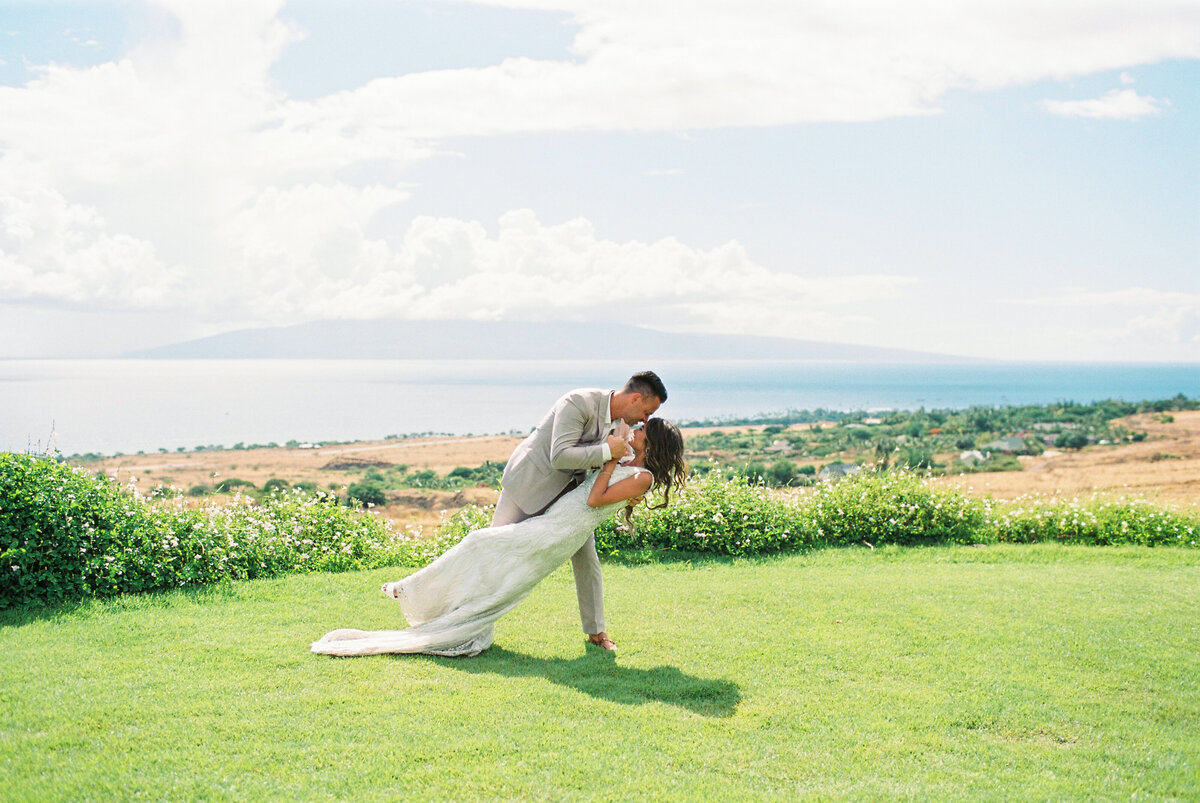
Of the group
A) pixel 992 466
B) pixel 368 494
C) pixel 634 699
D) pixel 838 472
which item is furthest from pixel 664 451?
pixel 992 466

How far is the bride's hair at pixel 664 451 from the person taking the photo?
5.81m

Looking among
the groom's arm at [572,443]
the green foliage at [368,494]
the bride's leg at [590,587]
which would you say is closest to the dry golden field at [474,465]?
the green foliage at [368,494]

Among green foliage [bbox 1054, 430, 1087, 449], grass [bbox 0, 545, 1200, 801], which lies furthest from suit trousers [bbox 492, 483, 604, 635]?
green foliage [bbox 1054, 430, 1087, 449]

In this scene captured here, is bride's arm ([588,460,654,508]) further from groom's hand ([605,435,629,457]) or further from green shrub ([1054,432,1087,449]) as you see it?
green shrub ([1054,432,1087,449])

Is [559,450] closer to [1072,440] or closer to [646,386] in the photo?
[646,386]

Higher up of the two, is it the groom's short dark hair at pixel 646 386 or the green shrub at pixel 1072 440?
the groom's short dark hair at pixel 646 386

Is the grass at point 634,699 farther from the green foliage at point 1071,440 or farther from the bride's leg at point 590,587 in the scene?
the green foliage at point 1071,440

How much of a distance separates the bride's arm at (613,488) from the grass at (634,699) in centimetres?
111

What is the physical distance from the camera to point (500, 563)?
5844mm

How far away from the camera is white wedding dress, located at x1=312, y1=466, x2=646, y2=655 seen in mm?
5781

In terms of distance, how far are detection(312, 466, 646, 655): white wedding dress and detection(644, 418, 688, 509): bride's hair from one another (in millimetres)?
136

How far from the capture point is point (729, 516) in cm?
985

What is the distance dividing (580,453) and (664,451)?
65 cm

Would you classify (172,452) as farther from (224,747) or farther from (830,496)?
(224,747)
